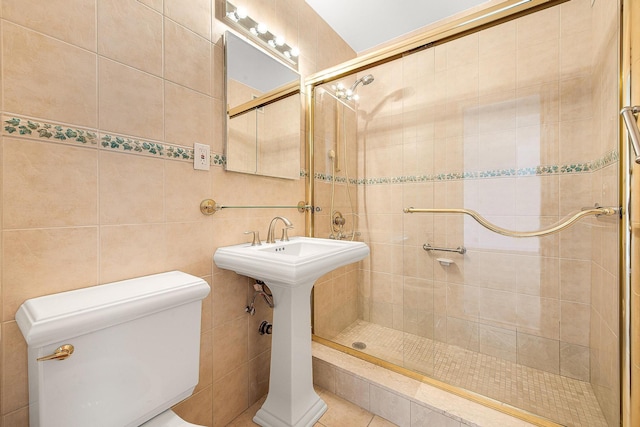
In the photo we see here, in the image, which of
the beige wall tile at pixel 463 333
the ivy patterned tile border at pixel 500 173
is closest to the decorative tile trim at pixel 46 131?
the ivy patterned tile border at pixel 500 173

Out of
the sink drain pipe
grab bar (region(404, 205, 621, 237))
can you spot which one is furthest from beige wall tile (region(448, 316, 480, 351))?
the sink drain pipe

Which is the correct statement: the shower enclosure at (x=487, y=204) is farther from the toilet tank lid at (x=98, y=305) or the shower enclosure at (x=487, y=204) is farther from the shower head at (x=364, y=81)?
the toilet tank lid at (x=98, y=305)

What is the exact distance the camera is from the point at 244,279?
1344 mm

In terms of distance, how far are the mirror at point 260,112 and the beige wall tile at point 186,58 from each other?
0.10 meters

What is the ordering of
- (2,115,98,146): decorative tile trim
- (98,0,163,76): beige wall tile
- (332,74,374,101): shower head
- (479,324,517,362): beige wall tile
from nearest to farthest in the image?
(2,115,98,146): decorative tile trim → (98,0,163,76): beige wall tile → (479,324,517,362): beige wall tile → (332,74,374,101): shower head

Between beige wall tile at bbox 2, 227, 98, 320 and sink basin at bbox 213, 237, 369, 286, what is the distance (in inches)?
17.7

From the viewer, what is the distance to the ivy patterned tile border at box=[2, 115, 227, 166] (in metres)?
0.72

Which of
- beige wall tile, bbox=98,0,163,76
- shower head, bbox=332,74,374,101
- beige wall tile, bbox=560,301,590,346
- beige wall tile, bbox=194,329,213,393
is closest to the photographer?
beige wall tile, bbox=98,0,163,76

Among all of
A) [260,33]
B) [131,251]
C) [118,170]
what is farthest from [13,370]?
[260,33]

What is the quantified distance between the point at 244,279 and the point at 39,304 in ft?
2.45

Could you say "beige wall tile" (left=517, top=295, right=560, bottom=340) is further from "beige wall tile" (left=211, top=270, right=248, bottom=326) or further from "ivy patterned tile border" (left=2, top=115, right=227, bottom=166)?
"ivy patterned tile border" (left=2, top=115, right=227, bottom=166)

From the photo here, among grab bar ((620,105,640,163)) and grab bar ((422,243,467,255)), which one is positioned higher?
grab bar ((620,105,640,163))

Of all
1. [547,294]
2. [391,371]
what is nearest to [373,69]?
[547,294]

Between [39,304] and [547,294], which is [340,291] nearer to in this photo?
[547,294]
